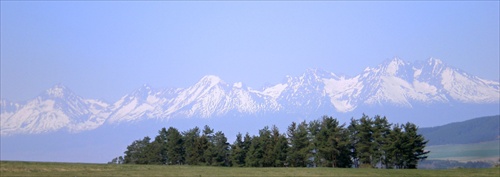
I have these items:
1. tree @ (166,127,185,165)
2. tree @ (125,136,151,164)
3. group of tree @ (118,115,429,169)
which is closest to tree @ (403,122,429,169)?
group of tree @ (118,115,429,169)

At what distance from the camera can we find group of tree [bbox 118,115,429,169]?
102 m

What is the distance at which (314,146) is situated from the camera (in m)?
106

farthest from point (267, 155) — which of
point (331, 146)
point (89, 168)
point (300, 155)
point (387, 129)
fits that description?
point (89, 168)

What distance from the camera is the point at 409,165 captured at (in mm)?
101000

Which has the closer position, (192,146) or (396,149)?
(396,149)

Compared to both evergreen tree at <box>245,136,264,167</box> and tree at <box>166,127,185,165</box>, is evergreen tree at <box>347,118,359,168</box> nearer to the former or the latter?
evergreen tree at <box>245,136,264,167</box>

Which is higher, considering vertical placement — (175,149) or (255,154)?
(175,149)

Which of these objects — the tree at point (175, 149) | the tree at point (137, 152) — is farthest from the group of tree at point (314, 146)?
the tree at point (137, 152)

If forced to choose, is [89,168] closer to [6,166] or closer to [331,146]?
[6,166]

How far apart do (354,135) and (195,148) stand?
37.9 meters

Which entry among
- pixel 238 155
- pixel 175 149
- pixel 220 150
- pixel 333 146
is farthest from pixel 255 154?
pixel 175 149

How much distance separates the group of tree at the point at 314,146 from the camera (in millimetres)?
101562

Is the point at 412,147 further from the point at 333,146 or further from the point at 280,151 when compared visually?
the point at 280,151

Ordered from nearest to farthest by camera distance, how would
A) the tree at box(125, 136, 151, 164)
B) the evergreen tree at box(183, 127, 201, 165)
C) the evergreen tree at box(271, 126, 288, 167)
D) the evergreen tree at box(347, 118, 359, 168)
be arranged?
the evergreen tree at box(347, 118, 359, 168) < the evergreen tree at box(271, 126, 288, 167) < the evergreen tree at box(183, 127, 201, 165) < the tree at box(125, 136, 151, 164)
